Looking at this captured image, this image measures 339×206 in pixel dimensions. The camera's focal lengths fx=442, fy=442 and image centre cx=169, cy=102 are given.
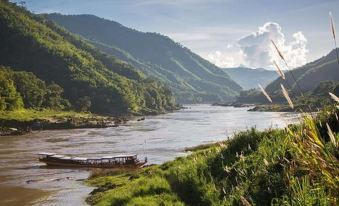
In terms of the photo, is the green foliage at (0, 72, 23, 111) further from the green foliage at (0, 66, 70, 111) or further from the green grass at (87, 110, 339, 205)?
the green grass at (87, 110, 339, 205)

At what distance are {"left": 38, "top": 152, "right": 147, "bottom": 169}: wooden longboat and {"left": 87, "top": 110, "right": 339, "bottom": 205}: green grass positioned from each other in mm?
32719

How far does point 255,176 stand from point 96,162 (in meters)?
49.1

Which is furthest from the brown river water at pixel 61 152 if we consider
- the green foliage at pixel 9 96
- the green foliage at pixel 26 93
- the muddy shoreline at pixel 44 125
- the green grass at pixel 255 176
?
the green foliage at pixel 26 93

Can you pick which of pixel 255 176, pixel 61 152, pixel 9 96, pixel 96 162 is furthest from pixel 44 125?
pixel 255 176

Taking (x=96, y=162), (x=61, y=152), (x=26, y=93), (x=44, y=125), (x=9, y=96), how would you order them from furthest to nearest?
(x=26, y=93) < (x=9, y=96) < (x=44, y=125) < (x=61, y=152) < (x=96, y=162)

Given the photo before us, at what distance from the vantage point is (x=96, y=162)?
62.3m

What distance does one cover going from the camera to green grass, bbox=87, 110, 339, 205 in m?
5.18

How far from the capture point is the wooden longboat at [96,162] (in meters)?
61.5

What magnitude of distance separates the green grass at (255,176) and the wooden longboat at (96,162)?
32.7 m

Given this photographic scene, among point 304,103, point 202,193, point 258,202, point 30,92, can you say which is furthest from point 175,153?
point 30,92

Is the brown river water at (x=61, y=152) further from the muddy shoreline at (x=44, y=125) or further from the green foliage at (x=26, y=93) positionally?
the green foliage at (x=26, y=93)

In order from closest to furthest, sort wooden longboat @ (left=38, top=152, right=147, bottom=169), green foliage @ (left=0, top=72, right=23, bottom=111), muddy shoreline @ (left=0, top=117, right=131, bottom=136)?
1. wooden longboat @ (left=38, top=152, right=147, bottom=169)
2. muddy shoreline @ (left=0, top=117, right=131, bottom=136)
3. green foliage @ (left=0, top=72, right=23, bottom=111)

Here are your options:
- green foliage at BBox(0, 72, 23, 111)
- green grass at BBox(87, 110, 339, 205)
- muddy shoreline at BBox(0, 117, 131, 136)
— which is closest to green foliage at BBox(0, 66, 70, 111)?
green foliage at BBox(0, 72, 23, 111)

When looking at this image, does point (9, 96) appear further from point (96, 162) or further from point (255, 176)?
point (255, 176)
